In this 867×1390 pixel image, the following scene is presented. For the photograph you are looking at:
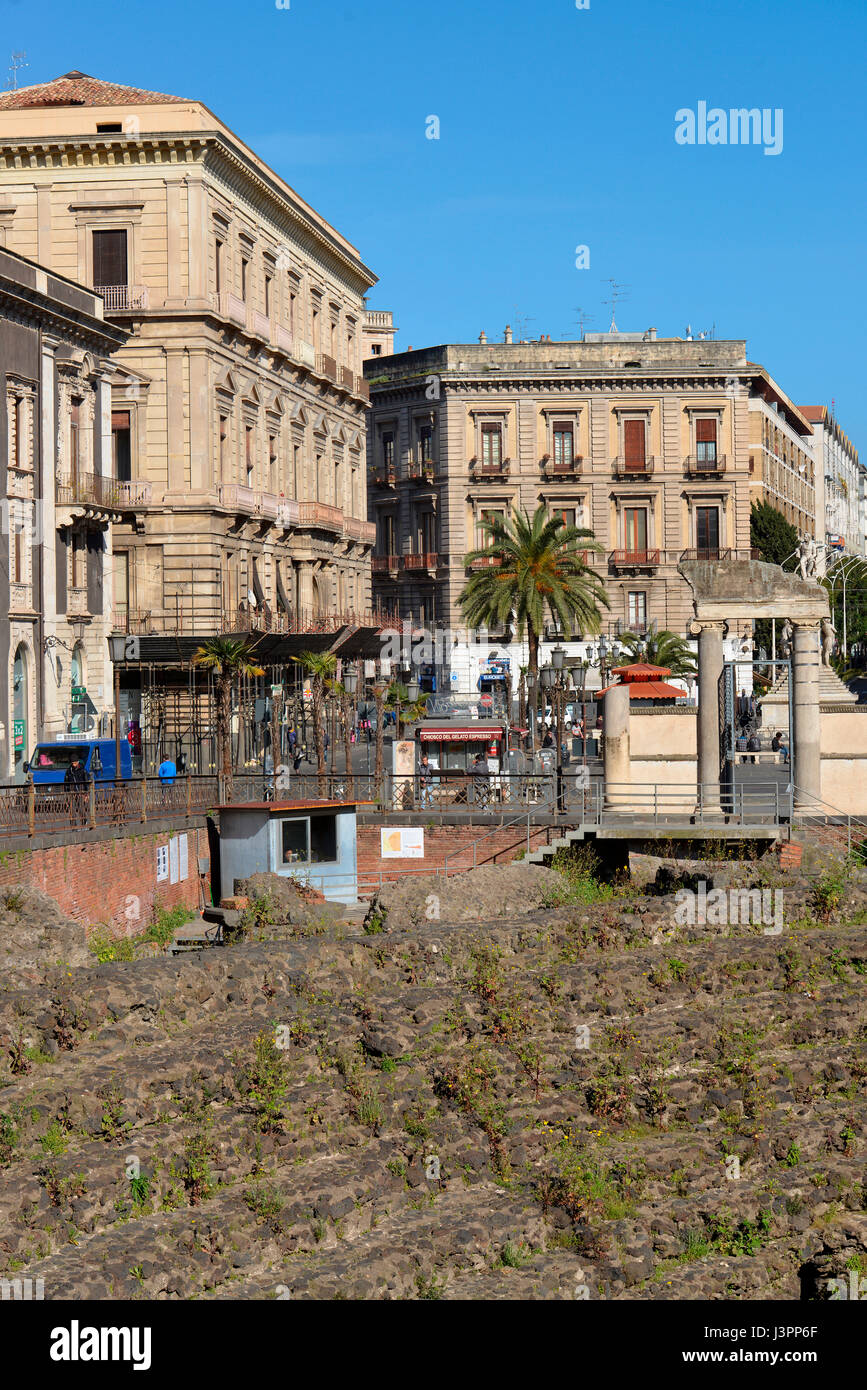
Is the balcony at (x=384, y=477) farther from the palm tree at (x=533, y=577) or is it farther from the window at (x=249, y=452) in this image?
the window at (x=249, y=452)

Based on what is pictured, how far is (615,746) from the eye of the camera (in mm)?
33188

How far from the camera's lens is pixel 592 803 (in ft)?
114

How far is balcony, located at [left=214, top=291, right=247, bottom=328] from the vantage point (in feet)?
168

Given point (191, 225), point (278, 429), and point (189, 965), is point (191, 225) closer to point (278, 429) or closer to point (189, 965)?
point (278, 429)

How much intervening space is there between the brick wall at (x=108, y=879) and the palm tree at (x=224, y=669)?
3.73 meters

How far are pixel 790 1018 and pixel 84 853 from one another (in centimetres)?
1306

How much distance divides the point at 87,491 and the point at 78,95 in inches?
645

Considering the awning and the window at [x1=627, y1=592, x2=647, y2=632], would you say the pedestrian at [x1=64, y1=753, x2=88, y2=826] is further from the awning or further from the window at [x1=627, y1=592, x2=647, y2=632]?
the window at [x1=627, y1=592, x2=647, y2=632]

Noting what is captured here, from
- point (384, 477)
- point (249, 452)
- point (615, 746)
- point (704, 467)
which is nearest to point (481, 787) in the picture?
point (615, 746)

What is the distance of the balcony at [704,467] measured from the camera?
78.5 m

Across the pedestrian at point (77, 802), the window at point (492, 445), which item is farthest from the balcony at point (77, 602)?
the window at point (492, 445)

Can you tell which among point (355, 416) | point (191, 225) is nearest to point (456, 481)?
point (355, 416)

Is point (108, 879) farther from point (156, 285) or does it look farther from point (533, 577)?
point (533, 577)

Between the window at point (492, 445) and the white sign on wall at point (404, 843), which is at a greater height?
the window at point (492, 445)
